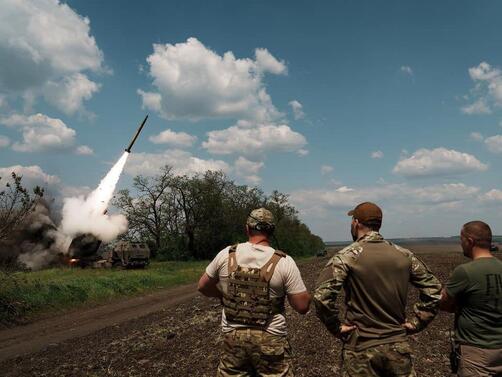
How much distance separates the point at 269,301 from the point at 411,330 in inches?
55.7

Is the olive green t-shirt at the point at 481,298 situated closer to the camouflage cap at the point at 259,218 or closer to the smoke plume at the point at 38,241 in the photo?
the camouflage cap at the point at 259,218

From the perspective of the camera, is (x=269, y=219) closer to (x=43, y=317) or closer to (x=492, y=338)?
(x=492, y=338)

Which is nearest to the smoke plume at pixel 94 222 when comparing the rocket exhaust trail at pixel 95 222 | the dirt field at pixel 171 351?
the rocket exhaust trail at pixel 95 222

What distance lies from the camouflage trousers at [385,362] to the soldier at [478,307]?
28.9 inches

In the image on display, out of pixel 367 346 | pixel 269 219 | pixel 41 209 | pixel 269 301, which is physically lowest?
pixel 367 346

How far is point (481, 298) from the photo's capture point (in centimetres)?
462

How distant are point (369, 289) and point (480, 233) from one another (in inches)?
53.7

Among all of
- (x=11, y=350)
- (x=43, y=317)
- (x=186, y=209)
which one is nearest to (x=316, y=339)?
(x=11, y=350)

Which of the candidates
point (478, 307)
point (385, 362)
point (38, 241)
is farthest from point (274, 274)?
point (38, 241)

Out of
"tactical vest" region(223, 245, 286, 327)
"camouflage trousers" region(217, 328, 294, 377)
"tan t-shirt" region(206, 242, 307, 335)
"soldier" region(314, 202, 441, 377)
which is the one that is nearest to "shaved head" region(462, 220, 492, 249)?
"soldier" region(314, 202, 441, 377)

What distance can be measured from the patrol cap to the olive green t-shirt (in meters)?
1.01

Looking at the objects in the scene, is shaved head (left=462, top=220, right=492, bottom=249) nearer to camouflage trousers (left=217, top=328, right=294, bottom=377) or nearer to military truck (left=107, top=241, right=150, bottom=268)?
camouflage trousers (left=217, top=328, right=294, bottom=377)

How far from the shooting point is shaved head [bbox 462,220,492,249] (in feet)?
15.7

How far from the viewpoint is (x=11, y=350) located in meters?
13.4
